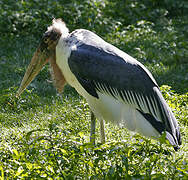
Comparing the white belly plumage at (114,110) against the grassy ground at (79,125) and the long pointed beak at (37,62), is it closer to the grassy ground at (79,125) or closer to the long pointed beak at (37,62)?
the grassy ground at (79,125)

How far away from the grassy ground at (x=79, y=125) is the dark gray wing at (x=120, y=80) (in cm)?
29

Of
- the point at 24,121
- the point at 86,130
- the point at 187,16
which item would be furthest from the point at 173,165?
the point at 187,16

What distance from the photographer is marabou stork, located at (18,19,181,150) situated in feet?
13.7

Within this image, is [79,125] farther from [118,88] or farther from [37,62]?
[118,88]

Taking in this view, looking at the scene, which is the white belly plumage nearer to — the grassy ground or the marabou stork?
the marabou stork

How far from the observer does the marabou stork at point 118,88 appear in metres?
4.18

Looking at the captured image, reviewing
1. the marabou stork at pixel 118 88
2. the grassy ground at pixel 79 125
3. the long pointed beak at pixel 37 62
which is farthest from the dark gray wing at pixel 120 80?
the long pointed beak at pixel 37 62

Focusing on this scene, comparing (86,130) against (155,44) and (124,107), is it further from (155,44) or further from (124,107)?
(155,44)

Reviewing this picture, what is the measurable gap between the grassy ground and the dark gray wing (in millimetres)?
293

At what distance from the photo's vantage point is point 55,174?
3.40m

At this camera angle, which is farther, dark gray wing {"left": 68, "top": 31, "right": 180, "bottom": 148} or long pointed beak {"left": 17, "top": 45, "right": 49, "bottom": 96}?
long pointed beak {"left": 17, "top": 45, "right": 49, "bottom": 96}

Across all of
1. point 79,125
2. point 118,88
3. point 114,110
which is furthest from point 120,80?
point 79,125

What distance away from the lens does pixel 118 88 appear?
4.25 metres

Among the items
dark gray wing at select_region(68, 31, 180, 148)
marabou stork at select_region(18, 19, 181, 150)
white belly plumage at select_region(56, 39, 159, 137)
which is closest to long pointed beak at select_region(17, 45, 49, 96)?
white belly plumage at select_region(56, 39, 159, 137)
